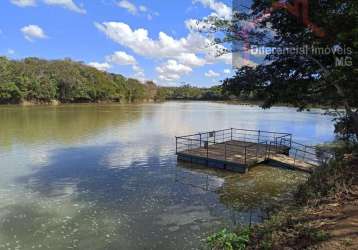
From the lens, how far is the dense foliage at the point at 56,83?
9430 centimetres

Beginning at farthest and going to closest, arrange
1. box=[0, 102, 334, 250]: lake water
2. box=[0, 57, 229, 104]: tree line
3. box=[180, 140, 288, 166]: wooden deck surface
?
box=[0, 57, 229, 104]: tree line → box=[180, 140, 288, 166]: wooden deck surface → box=[0, 102, 334, 250]: lake water

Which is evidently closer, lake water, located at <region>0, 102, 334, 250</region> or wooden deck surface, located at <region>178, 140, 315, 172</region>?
lake water, located at <region>0, 102, 334, 250</region>

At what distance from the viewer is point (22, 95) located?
94312mm

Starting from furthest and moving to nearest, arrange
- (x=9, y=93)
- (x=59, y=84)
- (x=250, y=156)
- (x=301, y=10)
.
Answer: (x=59, y=84), (x=9, y=93), (x=250, y=156), (x=301, y=10)

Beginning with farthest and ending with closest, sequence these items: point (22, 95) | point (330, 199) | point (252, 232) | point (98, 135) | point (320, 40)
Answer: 1. point (22, 95)
2. point (98, 135)
3. point (320, 40)
4. point (330, 199)
5. point (252, 232)

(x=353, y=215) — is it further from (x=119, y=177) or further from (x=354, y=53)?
(x=119, y=177)

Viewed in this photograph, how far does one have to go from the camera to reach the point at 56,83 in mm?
106375

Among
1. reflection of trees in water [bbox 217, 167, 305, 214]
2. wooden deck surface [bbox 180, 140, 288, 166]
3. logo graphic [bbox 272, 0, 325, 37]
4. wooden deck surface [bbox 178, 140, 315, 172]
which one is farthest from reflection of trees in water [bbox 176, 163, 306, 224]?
logo graphic [bbox 272, 0, 325, 37]

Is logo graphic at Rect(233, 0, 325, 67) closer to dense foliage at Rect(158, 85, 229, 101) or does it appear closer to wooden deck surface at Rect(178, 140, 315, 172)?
wooden deck surface at Rect(178, 140, 315, 172)

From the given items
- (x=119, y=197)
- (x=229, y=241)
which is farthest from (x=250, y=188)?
(x=229, y=241)

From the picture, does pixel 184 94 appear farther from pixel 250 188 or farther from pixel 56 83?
pixel 250 188

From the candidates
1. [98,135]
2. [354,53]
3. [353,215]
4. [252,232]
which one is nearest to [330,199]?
[353,215]

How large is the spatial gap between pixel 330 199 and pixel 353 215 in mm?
1488

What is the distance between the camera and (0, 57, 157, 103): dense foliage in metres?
94.3
